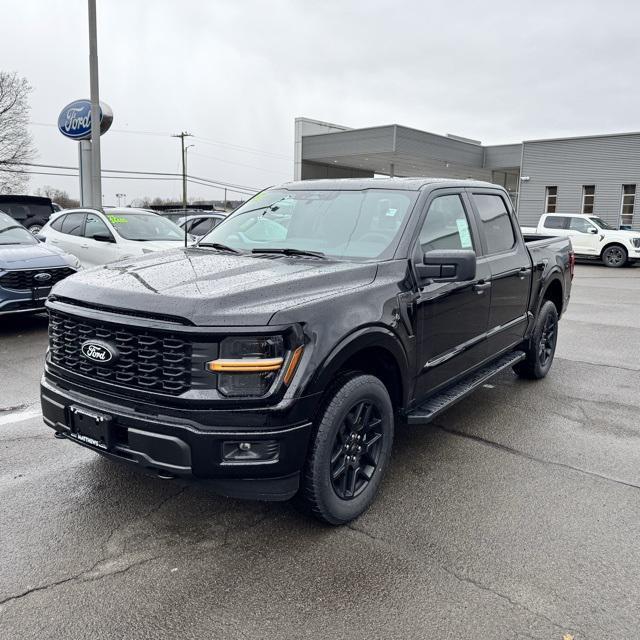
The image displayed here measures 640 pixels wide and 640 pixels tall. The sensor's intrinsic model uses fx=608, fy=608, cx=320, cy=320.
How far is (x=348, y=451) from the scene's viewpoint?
10.8ft

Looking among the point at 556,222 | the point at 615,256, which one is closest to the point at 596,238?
the point at 615,256

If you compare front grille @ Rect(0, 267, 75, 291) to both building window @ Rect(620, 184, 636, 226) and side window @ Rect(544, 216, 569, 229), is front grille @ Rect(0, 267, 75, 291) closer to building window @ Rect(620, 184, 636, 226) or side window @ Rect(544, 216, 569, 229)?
side window @ Rect(544, 216, 569, 229)

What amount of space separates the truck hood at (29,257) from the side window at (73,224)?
2.82 m

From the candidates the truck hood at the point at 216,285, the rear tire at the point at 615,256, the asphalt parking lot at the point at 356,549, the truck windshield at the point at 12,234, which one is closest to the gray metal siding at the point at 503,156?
the rear tire at the point at 615,256

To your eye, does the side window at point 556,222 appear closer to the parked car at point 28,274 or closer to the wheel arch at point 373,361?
the parked car at point 28,274

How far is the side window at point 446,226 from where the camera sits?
13.3 feet

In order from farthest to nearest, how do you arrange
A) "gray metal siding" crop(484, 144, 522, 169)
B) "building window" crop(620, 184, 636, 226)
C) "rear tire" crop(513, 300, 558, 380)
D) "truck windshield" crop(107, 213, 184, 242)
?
"gray metal siding" crop(484, 144, 522, 169) < "building window" crop(620, 184, 636, 226) < "truck windshield" crop(107, 213, 184, 242) < "rear tire" crop(513, 300, 558, 380)

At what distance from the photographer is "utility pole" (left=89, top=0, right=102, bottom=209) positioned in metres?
14.6

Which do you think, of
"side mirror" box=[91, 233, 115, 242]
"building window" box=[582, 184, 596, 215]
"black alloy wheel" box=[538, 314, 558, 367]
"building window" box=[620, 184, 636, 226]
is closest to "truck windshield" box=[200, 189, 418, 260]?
"black alloy wheel" box=[538, 314, 558, 367]

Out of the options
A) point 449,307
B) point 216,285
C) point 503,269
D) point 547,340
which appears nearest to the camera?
point 216,285

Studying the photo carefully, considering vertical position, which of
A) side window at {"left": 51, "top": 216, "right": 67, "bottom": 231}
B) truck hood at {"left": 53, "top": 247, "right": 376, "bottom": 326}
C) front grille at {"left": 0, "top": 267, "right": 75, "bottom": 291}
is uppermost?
side window at {"left": 51, "top": 216, "right": 67, "bottom": 231}

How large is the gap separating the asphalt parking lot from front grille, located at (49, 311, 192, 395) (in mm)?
861

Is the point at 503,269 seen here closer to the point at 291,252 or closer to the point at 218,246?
the point at 291,252

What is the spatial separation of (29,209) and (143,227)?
6585 millimetres
